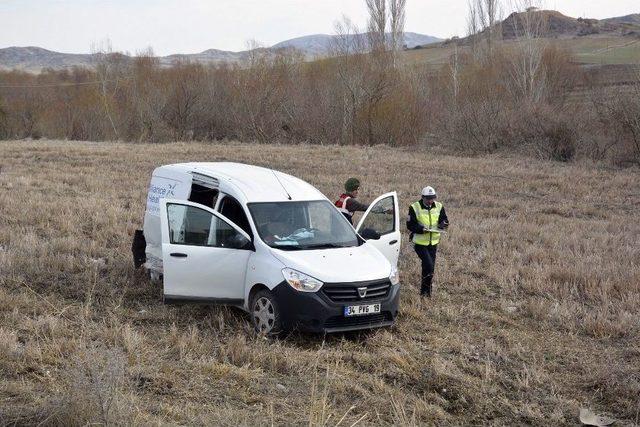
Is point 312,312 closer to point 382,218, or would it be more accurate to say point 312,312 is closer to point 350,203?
point 382,218

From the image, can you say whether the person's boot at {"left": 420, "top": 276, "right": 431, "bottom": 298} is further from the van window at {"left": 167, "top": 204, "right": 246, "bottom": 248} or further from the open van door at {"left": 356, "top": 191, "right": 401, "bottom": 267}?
the van window at {"left": 167, "top": 204, "right": 246, "bottom": 248}

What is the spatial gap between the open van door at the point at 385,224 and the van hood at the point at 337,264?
1.08 metres

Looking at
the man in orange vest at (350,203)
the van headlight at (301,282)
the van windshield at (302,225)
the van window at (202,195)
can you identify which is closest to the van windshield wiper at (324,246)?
the van windshield at (302,225)

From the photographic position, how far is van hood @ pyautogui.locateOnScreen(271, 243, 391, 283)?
7.68m

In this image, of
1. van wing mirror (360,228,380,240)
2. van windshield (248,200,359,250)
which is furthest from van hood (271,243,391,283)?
van wing mirror (360,228,380,240)

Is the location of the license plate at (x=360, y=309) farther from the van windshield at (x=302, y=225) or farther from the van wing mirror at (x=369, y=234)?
the van wing mirror at (x=369, y=234)

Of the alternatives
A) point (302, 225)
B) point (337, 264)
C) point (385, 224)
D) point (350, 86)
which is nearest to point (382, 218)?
point (385, 224)

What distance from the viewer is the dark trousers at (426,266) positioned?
9.89 metres

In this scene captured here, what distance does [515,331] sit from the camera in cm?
841

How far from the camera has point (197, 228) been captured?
8664mm

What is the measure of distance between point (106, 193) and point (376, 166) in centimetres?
1155

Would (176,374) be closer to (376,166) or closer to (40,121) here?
(376,166)

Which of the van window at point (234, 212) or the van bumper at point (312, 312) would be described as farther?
the van window at point (234, 212)

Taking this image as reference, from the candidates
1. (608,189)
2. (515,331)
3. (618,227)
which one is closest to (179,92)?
(608,189)
